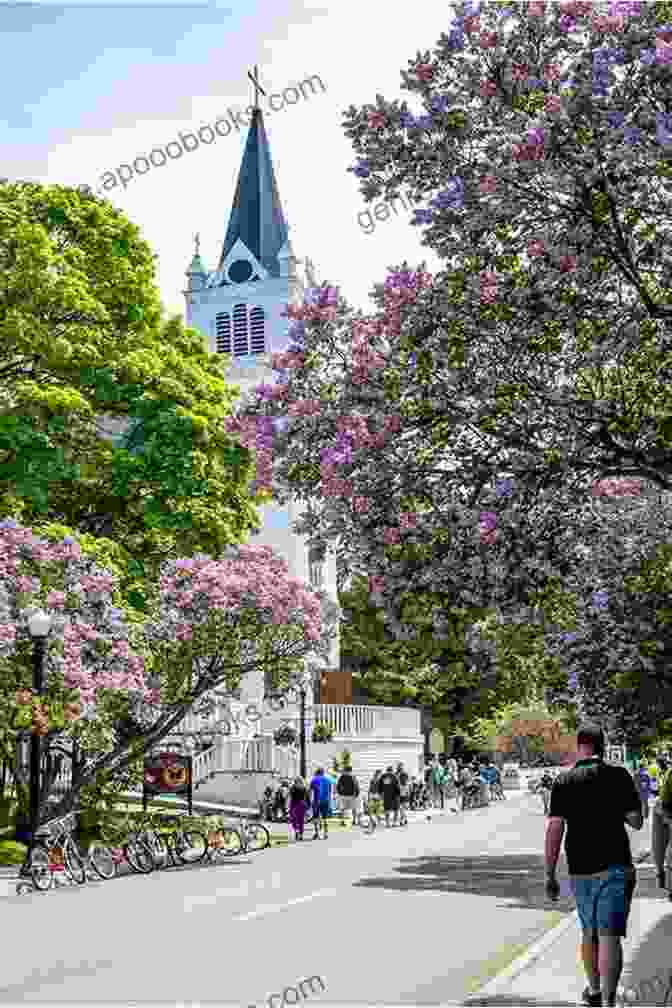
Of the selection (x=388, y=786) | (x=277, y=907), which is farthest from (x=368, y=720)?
(x=277, y=907)

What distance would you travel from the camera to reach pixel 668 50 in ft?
42.4

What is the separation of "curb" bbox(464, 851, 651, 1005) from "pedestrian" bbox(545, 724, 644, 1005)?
1.58m

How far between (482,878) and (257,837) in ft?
30.1

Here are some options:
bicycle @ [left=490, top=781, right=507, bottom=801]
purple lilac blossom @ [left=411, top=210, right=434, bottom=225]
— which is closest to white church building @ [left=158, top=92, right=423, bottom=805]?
bicycle @ [left=490, top=781, right=507, bottom=801]

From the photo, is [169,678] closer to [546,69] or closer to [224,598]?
[224,598]

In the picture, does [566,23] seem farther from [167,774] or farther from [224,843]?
[167,774]

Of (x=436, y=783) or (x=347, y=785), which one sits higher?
(x=436, y=783)

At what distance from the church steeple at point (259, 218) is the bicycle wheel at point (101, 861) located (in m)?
52.9

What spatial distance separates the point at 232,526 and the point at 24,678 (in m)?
8.71

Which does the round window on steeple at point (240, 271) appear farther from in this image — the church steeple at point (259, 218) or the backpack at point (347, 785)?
the backpack at point (347, 785)

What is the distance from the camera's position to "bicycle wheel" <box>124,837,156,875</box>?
26.6 metres

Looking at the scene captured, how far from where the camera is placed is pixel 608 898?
9.66 meters

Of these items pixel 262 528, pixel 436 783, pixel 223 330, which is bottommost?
pixel 436 783

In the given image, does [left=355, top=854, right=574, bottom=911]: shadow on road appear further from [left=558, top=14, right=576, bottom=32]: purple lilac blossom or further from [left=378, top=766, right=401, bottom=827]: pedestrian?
[left=378, top=766, right=401, bottom=827]: pedestrian
